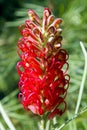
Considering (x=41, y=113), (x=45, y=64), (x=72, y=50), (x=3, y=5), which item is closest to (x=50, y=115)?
(x=41, y=113)

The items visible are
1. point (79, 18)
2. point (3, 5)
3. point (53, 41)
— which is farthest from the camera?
point (3, 5)

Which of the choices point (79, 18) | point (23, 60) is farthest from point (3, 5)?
point (23, 60)

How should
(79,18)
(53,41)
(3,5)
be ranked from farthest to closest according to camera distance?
(3,5), (79,18), (53,41)

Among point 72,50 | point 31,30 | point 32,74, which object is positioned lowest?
point 72,50

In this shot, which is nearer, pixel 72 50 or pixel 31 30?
pixel 31 30

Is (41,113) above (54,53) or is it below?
below

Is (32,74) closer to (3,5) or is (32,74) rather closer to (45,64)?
(45,64)
